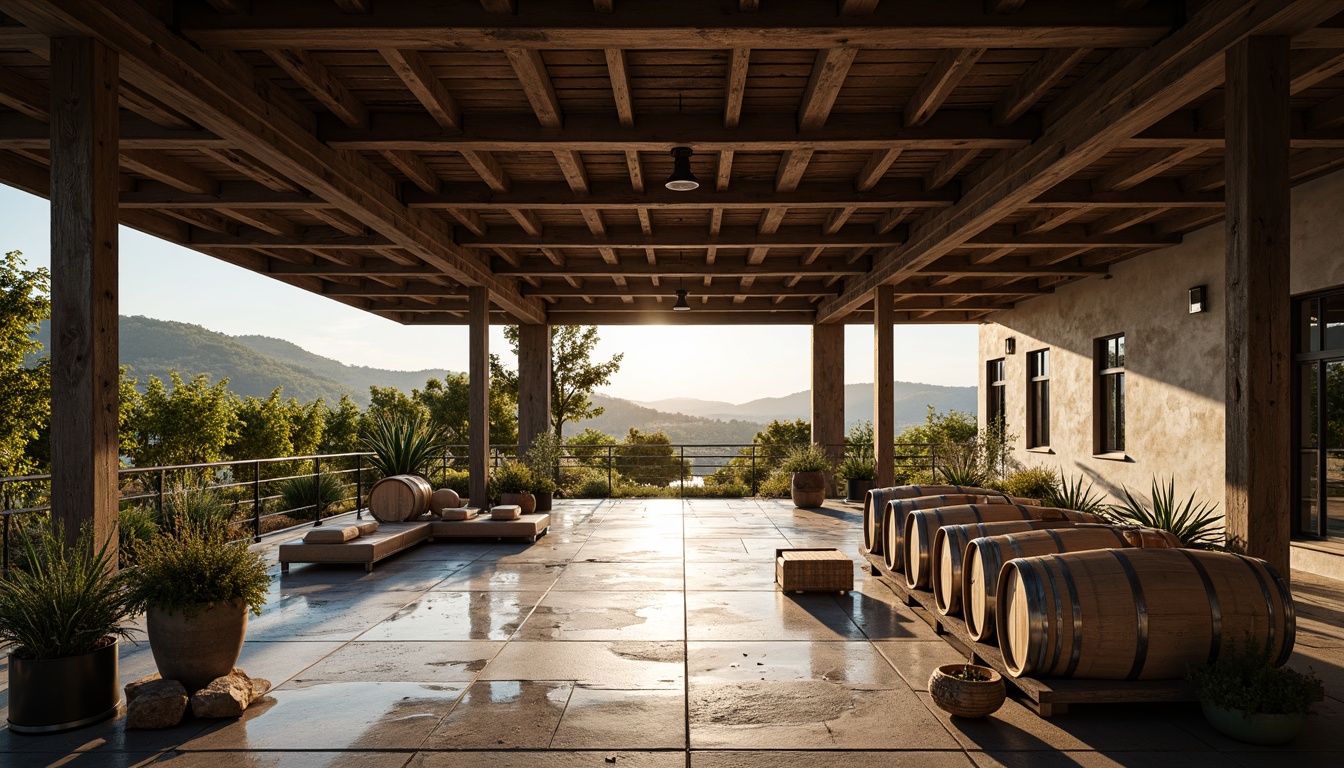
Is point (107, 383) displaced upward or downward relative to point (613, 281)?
downward

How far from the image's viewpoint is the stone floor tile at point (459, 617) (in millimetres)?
4820

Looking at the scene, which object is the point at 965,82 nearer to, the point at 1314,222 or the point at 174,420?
the point at 1314,222

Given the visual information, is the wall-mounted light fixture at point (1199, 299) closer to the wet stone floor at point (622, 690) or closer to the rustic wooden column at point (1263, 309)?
the wet stone floor at point (622, 690)

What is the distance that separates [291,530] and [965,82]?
866 cm

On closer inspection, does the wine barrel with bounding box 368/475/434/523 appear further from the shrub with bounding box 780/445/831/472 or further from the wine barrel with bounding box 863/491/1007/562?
the shrub with bounding box 780/445/831/472

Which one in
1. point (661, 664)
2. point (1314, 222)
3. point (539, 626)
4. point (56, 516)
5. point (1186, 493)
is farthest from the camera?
point (1186, 493)

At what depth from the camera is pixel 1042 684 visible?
3389 millimetres

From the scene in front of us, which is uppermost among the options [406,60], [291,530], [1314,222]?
[406,60]

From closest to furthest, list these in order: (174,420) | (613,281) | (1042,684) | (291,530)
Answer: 1. (1042,684)
2. (291,530)
3. (613,281)
4. (174,420)

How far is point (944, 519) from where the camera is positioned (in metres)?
5.11

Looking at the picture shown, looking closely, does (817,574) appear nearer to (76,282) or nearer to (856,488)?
(76,282)

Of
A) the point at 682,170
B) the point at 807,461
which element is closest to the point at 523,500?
the point at 807,461

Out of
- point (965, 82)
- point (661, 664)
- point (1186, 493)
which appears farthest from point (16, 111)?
point (1186, 493)

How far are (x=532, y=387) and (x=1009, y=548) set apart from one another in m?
11.5
